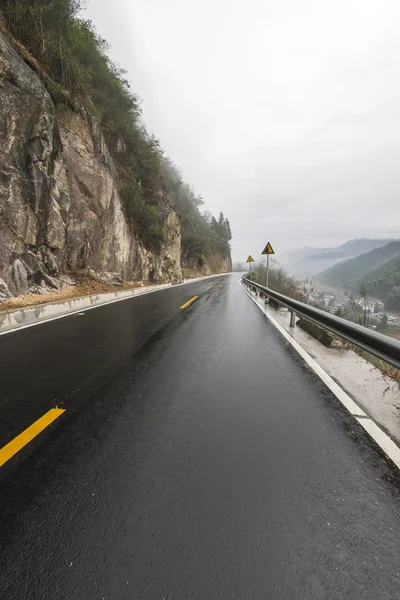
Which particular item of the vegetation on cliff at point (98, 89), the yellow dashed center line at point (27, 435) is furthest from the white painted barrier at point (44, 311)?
the vegetation on cliff at point (98, 89)

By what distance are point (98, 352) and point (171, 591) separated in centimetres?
385

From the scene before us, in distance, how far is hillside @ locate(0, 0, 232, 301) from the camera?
10820mm

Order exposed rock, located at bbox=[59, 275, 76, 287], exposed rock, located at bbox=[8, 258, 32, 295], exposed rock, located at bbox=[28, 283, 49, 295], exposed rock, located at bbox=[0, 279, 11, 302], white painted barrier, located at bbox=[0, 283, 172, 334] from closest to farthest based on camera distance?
white painted barrier, located at bbox=[0, 283, 172, 334] < exposed rock, located at bbox=[0, 279, 11, 302] < exposed rock, located at bbox=[8, 258, 32, 295] < exposed rock, located at bbox=[28, 283, 49, 295] < exposed rock, located at bbox=[59, 275, 76, 287]

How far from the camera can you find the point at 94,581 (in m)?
1.24

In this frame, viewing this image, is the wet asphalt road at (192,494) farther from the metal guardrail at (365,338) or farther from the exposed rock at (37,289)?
the exposed rock at (37,289)

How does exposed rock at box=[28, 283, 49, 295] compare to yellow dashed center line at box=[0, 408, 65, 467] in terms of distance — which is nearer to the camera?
yellow dashed center line at box=[0, 408, 65, 467]

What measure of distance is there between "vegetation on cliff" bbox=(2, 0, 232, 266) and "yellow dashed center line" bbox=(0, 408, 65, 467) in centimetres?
1802

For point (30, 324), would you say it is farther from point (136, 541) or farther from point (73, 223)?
point (73, 223)

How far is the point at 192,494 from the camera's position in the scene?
1.74 meters

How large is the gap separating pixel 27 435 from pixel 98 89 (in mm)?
27735

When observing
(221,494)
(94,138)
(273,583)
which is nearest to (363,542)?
(273,583)

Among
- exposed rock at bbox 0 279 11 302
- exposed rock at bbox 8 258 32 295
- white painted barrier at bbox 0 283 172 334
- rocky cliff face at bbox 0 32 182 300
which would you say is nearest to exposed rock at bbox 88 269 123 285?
rocky cliff face at bbox 0 32 182 300

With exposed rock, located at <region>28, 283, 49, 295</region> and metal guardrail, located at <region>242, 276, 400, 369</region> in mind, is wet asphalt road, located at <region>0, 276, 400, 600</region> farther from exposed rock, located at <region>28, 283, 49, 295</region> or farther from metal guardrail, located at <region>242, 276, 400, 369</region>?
exposed rock, located at <region>28, 283, 49, 295</region>

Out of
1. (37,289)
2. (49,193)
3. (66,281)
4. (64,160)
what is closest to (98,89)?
(64,160)
